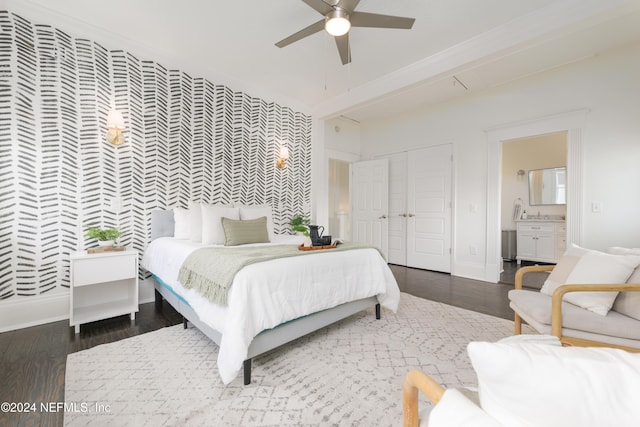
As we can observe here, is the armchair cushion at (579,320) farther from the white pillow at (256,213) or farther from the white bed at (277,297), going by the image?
the white pillow at (256,213)

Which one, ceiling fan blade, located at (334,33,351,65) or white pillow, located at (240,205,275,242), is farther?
white pillow, located at (240,205,275,242)

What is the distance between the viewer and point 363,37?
9.53 ft

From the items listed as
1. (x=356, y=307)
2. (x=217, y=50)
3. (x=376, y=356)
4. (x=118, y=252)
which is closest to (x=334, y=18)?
(x=217, y=50)

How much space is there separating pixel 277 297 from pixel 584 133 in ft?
13.4

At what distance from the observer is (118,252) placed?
251 centimetres

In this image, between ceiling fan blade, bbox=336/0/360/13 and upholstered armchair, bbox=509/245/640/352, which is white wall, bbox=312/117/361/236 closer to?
ceiling fan blade, bbox=336/0/360/13

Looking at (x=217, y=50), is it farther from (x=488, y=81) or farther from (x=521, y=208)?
(x=521, y=208)

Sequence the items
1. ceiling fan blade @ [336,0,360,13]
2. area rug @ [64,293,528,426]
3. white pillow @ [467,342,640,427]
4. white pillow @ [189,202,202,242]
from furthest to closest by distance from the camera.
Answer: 1. white pillow @ [189,202,202,242]
2. ceiling fan blade @ [336,0,360,13]
3. area rug @ [64,293,528,426]
4. white pillow @ [467,342,640,427]

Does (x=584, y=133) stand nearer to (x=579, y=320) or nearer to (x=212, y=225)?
(x=579, y=320)

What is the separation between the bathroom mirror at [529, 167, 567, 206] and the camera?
5.20m

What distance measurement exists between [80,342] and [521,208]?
7.18 meters

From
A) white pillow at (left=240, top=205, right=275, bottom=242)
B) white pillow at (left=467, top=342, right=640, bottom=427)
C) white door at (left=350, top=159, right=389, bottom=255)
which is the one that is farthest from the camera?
white door at (left=350, top=159, right=389, bottom=255)

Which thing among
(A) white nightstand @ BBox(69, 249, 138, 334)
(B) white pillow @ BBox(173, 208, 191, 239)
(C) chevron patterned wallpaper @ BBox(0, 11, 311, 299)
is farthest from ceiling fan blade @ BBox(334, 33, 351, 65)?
(A) white nightstand @ BBox(69, 249, 138, 334)

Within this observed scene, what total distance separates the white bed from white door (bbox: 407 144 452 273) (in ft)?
8.18
